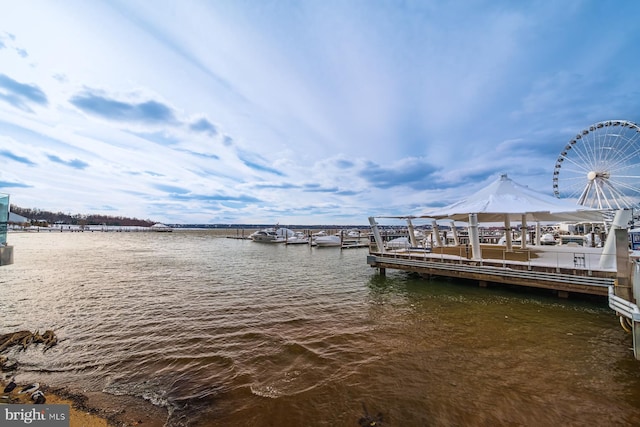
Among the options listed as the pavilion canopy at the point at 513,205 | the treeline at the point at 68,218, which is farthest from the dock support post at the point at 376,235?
the treeline at the point at 68,218

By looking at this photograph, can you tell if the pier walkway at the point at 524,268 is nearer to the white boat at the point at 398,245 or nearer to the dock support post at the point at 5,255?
the white boat at the point at 398,245

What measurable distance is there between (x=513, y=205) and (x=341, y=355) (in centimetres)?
1157

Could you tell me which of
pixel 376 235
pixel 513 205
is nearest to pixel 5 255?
pixel 376 235

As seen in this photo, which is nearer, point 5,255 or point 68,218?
point 5,255

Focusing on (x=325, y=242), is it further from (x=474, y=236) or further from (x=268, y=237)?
(x=474, y=236)

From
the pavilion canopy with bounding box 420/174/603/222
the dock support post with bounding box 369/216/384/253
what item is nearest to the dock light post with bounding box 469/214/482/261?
the pavilion canopy with bounding box 420/174/603/222

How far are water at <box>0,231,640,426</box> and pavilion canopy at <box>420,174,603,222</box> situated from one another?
12.4 ft

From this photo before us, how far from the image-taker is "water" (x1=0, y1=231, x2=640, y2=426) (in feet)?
15.1

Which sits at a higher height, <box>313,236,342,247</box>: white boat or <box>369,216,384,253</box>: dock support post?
<box>369,216,384,253</box>: dock support post

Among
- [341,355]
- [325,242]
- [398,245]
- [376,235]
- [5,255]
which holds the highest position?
[376,235]

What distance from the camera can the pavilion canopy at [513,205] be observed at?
40.7 feet

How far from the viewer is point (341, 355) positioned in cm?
664

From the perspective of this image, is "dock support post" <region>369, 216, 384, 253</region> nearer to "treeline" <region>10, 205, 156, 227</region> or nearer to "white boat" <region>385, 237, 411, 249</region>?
"white boat" <region>385, 237, 411, 249</region>

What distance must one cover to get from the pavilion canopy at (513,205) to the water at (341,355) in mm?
3778
